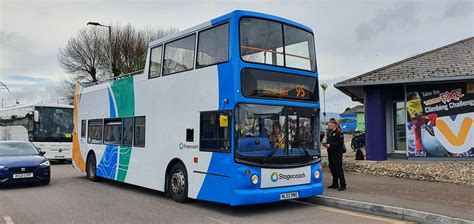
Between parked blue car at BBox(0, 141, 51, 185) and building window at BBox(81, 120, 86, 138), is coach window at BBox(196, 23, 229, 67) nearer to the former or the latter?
parked blue car at BBox(0, 141, 51, 185)

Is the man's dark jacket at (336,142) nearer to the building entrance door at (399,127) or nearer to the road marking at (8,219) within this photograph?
the building entrance door at (399,127)

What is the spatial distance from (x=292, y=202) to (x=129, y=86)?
555 cm

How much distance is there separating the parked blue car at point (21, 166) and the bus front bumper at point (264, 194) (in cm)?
703

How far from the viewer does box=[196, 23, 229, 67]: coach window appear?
815cm

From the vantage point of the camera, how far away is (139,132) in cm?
1100

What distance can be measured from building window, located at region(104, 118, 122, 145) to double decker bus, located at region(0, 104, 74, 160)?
30.4ft

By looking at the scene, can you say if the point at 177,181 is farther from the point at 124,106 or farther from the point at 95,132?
the point at 95,132

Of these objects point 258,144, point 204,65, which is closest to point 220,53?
point 204,65

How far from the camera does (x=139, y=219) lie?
7625 millimetres

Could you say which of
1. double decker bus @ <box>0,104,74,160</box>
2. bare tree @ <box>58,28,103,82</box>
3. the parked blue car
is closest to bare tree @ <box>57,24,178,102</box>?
bare tree @ <box>58,28,103,82</box>

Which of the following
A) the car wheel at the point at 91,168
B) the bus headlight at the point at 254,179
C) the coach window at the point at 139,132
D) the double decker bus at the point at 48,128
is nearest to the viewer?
the bus headlight at the point at 254,179

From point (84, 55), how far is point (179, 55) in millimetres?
26624

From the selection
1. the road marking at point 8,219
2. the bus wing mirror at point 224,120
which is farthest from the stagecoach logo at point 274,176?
the road marking at point 8,219

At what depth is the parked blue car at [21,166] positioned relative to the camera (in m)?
11.4
